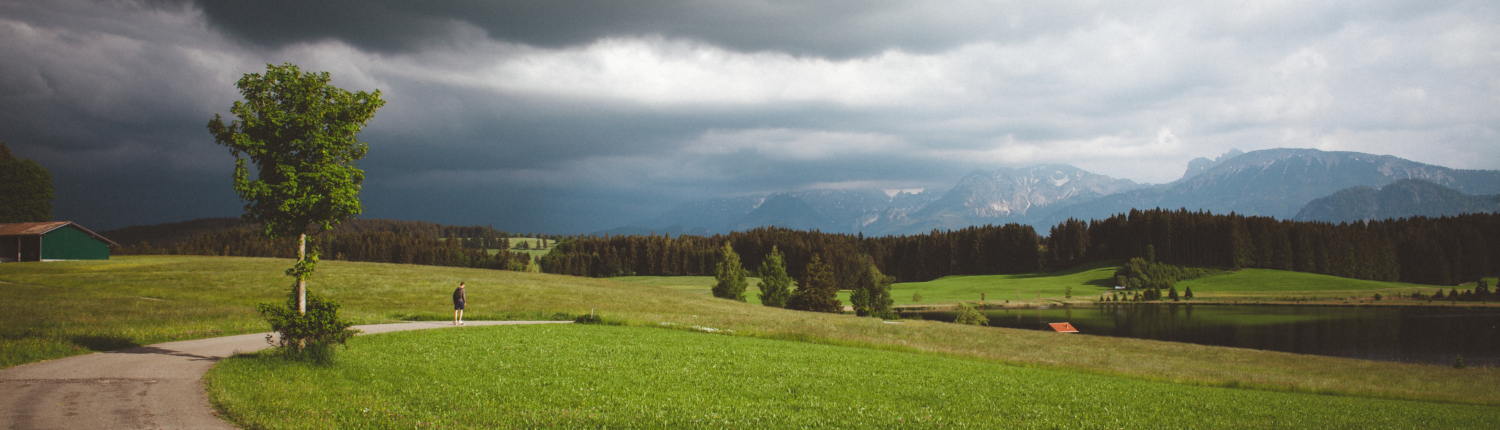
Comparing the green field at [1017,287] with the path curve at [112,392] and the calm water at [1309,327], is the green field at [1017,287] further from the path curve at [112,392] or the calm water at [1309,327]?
the path curve at [112,392]

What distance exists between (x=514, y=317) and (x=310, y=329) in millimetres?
19851

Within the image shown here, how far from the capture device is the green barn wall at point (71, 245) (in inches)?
2354

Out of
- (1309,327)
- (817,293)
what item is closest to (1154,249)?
(1309,327)

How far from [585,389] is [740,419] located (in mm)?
4405

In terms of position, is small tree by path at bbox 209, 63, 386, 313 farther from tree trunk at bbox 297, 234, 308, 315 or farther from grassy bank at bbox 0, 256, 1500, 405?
grassy bank at bbox 0, 256, 1500, 405

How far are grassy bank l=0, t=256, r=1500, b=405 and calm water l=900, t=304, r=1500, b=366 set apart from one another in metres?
24.1

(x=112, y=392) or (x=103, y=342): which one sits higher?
(x=112, y=392)

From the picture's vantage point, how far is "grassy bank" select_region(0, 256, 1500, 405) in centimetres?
2614

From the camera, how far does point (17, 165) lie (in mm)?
73250

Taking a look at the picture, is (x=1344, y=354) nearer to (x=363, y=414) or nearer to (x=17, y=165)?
(x=363, y=414)

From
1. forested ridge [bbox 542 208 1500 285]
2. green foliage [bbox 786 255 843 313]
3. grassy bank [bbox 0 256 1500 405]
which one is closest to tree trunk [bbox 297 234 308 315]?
grassy bank [bbox 0 256 1500 405]

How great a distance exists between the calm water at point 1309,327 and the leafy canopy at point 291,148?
73.1m

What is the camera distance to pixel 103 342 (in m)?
20.2

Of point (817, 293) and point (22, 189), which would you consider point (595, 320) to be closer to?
point (817, 293)
